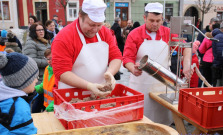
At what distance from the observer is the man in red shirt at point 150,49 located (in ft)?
7.23

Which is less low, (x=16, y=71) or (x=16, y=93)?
(x=16, y=71)

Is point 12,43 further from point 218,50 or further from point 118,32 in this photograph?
point 218,50

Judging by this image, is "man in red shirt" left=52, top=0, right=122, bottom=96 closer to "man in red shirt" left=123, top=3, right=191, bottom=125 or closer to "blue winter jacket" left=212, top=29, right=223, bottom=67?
"man in red shirt" left=123, top=3, right=191, bottom=125

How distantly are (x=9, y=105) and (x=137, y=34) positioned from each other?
4.84ft

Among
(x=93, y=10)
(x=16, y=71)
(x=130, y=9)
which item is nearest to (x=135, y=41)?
(x=93, y=10)

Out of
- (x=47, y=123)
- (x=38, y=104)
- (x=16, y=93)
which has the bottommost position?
(x=38, y=104)

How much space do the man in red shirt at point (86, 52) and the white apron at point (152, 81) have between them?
529mm

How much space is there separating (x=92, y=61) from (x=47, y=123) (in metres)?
0.55

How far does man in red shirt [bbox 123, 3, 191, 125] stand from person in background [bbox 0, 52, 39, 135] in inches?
43.6

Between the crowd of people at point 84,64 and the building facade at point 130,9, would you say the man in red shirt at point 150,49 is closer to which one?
the crowd of people at point 84,64

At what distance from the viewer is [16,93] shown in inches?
48.8

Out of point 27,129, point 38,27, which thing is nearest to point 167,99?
point 27,129

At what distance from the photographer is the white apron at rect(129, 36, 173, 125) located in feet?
7.57

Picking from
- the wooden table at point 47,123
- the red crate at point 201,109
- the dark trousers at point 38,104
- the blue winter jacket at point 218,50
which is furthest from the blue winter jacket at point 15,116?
the blue winter jacket at point 218,50
